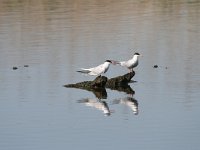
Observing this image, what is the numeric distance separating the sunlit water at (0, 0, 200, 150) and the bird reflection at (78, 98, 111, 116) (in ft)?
0.11

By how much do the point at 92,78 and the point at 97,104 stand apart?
5.07m

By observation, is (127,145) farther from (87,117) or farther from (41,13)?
(41,13)

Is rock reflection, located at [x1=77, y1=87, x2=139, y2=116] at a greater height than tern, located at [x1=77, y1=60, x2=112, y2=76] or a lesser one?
lesser

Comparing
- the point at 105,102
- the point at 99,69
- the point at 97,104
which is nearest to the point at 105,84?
the point at 99,69

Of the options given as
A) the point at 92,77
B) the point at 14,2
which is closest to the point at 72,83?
the point at 92,77

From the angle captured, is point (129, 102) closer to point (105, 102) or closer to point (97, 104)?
point (105, 102)

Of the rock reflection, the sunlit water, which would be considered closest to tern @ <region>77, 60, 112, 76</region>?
the sunlit water

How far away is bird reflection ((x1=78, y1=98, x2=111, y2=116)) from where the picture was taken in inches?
875

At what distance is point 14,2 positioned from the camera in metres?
59.7

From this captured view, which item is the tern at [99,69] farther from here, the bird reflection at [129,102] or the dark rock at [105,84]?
the bird reflection at [129,102]

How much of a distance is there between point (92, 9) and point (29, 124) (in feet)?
111

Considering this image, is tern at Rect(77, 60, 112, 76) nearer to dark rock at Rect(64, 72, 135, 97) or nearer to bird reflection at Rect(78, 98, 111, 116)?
dark rock at Rect(64, 72, 135, 97)

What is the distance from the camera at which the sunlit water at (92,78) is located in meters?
19.2

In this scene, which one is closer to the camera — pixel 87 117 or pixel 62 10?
pixel 87 117
